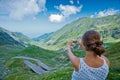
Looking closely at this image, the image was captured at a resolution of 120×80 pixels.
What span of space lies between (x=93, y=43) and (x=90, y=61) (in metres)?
0.60

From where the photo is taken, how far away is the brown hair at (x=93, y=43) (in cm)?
850

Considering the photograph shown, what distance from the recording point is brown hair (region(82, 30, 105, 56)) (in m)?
8.50

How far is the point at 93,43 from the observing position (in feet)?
28.0

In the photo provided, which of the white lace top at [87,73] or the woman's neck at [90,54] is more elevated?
the woman's neck at [90,54]

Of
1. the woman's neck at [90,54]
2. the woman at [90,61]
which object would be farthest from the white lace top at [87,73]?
the woman's neck at [90,54]

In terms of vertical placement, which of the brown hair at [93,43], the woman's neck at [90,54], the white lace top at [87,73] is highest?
the brown hair at [93,43]

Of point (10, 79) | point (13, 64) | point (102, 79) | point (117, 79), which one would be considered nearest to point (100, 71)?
point (102, 79)

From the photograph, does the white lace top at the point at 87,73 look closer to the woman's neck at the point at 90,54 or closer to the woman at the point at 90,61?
the woman at the point at 90,61

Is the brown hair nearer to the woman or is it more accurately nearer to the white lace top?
the woman

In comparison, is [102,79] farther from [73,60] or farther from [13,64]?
[13,64]

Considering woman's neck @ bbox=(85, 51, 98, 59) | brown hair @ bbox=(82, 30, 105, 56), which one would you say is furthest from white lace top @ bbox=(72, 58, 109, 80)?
brown hair @ bbox=(82, 30, 105, 56)

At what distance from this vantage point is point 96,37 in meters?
8.70

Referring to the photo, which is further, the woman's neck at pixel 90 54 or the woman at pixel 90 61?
the woman's neck at pixel 90 54

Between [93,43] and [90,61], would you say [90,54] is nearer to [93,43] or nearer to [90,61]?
[90,61]
